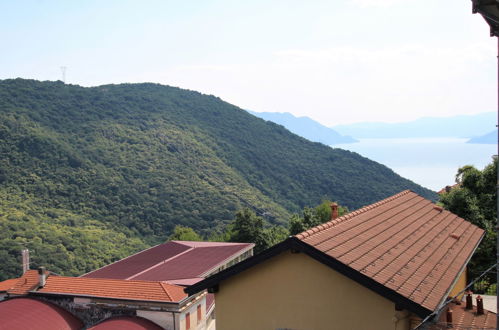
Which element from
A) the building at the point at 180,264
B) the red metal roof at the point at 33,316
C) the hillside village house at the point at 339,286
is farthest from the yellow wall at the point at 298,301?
the building at the point at 180,264

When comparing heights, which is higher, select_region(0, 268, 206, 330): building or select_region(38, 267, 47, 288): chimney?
select_region(38, 267, 47, 288): chimney

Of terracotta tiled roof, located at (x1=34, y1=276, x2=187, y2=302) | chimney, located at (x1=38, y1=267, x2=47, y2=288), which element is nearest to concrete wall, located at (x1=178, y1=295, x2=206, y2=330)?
terracotta tiled roof, located at (x1=34, y1=276, x2=187, y2=302)

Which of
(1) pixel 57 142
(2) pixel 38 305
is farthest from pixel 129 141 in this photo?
(2) pixel 38 305

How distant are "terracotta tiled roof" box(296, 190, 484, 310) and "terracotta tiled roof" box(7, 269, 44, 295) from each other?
1818cm

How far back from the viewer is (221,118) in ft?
448

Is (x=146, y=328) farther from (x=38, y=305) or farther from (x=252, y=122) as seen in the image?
(x=252, y=122)

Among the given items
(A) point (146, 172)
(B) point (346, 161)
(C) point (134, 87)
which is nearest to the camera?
(A) point (146, 172)

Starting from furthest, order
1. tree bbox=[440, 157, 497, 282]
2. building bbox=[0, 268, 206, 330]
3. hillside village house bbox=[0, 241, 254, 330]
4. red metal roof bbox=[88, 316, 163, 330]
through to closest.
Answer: tree bbox=[440, 157, 497, 282], building bbox=[0, 268, 206, 330], hillside village house bbox=[0, 241, 254, 330], red metal roof bbox=[88, 316, 163, 330]

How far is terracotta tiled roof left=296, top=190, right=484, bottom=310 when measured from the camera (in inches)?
380

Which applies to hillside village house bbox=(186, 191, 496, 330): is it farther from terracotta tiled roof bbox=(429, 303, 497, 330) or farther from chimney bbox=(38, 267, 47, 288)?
chimney bbox=(38, 267, 47, 288)

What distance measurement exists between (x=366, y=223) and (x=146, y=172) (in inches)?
3445

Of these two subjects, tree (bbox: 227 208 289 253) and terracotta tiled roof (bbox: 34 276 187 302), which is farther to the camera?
tree (bbox: 227 208 289 253)

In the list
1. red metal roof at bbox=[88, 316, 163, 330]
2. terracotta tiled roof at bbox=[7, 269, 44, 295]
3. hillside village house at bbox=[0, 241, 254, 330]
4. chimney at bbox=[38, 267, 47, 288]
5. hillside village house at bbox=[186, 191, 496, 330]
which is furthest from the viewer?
terracotta tiled roof at bbox=[7, 269, 44, 295]

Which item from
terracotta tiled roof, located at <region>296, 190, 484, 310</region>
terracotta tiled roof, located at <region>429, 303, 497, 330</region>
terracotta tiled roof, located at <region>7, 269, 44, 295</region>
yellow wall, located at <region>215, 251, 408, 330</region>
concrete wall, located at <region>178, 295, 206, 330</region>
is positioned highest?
terracotta tiled roof, located at <region>296, 190, 484, 310</region>
